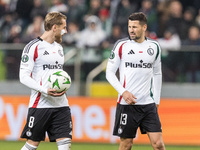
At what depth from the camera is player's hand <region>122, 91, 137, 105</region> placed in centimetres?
746

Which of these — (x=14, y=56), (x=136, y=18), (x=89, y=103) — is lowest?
(x=89, y=103)

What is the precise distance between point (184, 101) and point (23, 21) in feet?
18.1

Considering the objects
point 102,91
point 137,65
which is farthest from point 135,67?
point 102,91

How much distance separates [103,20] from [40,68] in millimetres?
7479

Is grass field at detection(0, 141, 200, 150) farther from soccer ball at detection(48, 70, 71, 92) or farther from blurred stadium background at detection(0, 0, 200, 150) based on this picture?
soccer ball at detection(48, 70, 71, 92)

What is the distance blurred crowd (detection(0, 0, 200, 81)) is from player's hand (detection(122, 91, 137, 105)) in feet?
17.2

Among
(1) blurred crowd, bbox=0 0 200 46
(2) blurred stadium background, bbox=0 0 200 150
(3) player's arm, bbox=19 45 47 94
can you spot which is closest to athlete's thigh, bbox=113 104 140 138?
(3) player's arm, bbox=19 45 47 94

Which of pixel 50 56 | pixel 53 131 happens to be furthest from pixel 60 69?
pixel 53 131

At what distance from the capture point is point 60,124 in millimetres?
7441

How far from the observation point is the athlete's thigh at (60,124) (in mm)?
7414

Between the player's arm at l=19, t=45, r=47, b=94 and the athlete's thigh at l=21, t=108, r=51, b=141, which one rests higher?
the player's arm at l=19, t=45, r=47, b=94

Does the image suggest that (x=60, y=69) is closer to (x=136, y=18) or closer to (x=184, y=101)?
(x=136, y=18)

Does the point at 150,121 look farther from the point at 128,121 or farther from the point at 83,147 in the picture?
the point at 83,147

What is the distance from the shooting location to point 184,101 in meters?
12.3
